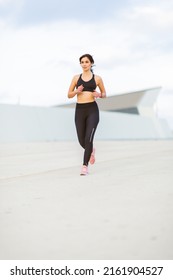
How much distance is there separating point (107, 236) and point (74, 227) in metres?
0.23

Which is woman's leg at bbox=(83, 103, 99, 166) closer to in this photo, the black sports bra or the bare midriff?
the bare midriff

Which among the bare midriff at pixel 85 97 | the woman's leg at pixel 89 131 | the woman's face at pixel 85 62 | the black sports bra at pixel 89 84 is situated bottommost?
the woman's leg at pixel 89 131

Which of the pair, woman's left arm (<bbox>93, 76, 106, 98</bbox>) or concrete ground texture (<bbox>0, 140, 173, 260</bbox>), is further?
woman's left arm (<bbox>93, 76, 106, 98</bbox>)

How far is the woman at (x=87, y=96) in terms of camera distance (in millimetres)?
4160

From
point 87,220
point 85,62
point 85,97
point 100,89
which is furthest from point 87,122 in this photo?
point 87,220

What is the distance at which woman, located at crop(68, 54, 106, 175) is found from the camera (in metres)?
4.16

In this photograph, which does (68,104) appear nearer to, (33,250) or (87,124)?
(87,124)

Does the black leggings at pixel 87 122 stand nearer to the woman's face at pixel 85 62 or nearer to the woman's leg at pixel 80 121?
the woman's leg at pixel 80 121

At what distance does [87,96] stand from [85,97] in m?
0.03

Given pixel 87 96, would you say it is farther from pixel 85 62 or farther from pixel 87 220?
Answer: pixel 87 220

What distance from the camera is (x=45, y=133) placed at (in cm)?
1950

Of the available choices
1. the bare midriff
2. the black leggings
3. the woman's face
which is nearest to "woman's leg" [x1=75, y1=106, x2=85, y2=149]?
the black leggings

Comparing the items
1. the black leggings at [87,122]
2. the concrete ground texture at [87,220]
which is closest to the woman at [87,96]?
the black leggings at [87,122]
